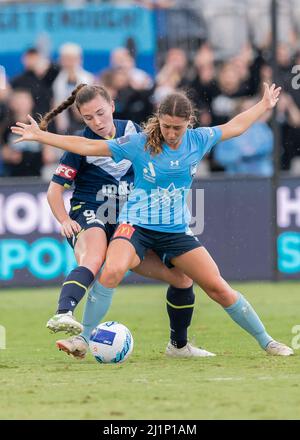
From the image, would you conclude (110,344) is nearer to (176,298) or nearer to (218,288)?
(176,298)

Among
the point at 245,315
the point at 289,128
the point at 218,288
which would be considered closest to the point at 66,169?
the point at 218,288

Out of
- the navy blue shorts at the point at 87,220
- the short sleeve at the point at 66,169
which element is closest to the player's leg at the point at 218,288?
the navy blue shorts at the point at 87,220

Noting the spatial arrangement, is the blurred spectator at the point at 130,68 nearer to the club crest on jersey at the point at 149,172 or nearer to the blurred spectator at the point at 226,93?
the blurred spectator at the point at 226,93

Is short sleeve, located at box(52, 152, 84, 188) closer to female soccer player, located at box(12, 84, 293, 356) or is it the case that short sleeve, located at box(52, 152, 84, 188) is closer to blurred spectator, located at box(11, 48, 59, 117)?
female soccer player, located at box(12, 84, 293, 356)

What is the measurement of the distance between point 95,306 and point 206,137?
1480 millimetres

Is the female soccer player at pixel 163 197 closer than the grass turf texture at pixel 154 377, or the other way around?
the grass turf texture at pixel 154 377

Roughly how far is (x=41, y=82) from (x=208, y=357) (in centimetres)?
672

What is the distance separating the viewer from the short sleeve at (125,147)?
7938mm

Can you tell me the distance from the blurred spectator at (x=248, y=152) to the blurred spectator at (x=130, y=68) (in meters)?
1.27

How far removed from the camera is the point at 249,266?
14.4m

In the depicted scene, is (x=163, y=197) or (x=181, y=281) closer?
(x=163, y=197)

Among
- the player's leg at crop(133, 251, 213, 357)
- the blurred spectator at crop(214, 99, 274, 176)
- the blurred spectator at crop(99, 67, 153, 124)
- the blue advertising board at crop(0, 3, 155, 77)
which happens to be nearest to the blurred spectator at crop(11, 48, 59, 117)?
the blue advertising board at crop(0, 3, 155, 77)

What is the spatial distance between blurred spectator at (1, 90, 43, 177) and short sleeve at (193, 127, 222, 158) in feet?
20.5

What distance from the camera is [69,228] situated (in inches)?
328
